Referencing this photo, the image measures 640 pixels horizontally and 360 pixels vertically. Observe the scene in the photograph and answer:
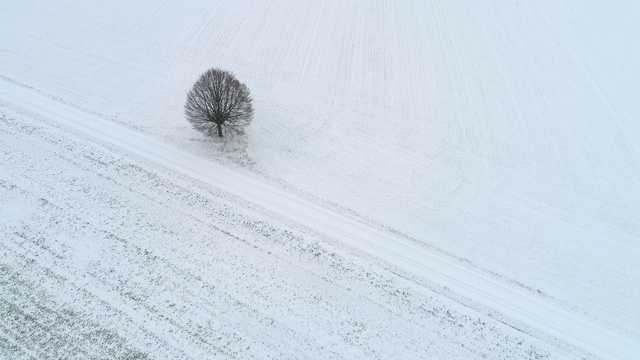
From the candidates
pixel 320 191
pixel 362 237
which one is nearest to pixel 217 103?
pixel 320 191

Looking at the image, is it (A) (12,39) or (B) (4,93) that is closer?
(B) (4,93)

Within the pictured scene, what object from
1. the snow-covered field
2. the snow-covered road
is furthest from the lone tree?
the snow-covered road

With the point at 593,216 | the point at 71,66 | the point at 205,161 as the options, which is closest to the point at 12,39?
the point at 71,66

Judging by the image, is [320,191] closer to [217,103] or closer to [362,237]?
[362,237]

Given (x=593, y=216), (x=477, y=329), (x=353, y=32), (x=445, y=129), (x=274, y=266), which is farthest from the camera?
(x=353, y=32)

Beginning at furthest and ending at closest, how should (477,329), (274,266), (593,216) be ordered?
1. (593,216)
2. (274,266)
3. (477,329)

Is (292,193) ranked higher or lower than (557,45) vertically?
lower

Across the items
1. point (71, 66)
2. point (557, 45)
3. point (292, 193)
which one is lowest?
point (292, 193)

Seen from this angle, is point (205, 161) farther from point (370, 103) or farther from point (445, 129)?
point (445, 129)

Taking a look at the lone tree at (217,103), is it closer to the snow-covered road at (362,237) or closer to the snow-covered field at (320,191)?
the snow-covered field at (320,191)
